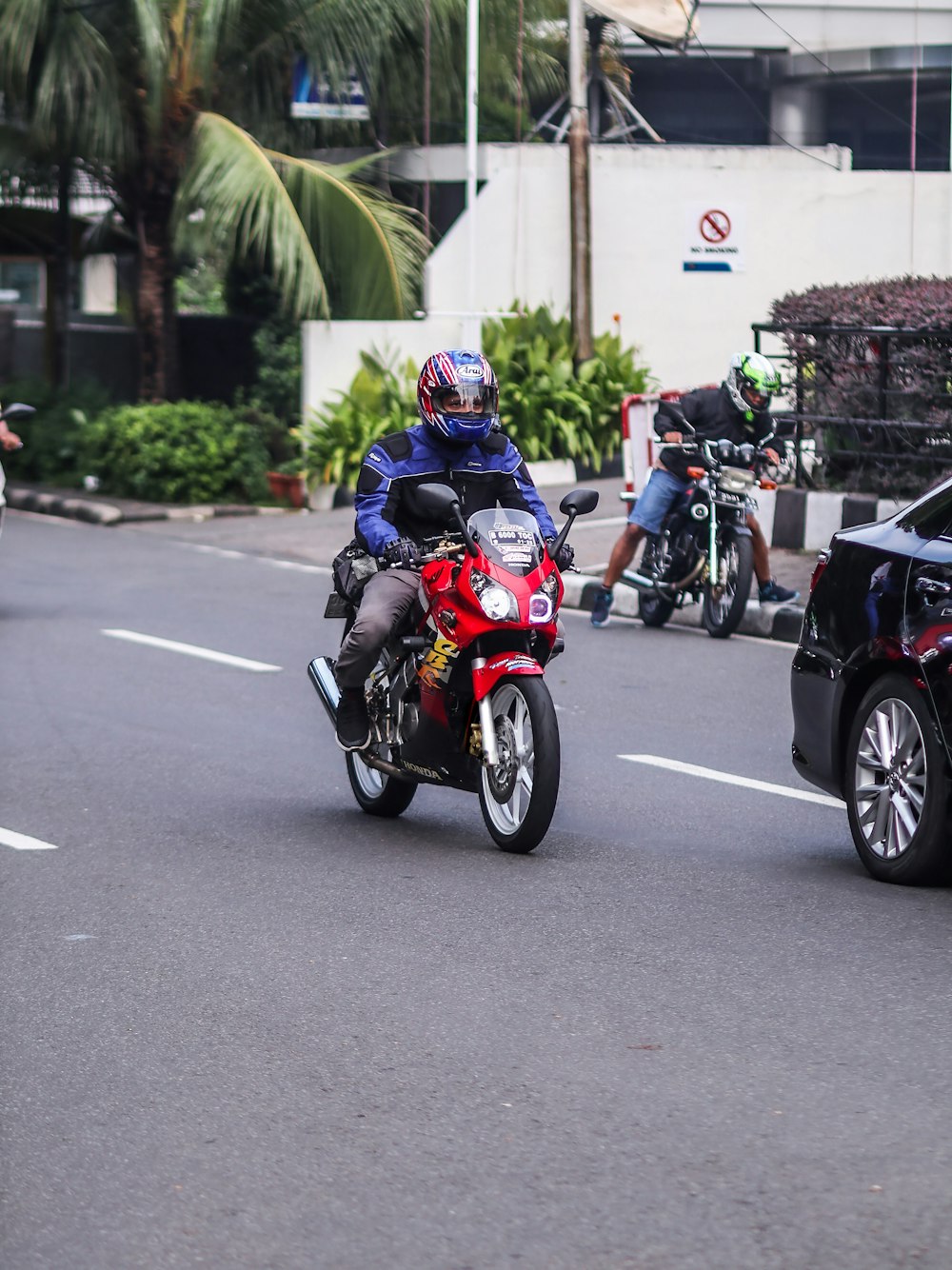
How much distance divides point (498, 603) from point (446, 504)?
428 mm

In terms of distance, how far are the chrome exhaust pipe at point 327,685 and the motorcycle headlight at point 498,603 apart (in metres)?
1.08

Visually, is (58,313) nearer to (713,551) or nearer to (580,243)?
(580,243)

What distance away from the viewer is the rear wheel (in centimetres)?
846

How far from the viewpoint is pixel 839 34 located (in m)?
31.2

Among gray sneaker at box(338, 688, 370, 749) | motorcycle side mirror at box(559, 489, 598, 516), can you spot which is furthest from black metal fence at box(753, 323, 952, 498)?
gray sneaker at box(338, 688, 370, 749)

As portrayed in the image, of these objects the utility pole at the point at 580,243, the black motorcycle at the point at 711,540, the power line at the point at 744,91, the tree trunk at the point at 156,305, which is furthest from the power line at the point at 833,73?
the black motorcycle at the point at 711,540

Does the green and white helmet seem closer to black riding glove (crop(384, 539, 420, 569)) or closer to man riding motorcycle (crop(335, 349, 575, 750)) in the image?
man riding motorcycle (crop(335, 349, 575, 750))

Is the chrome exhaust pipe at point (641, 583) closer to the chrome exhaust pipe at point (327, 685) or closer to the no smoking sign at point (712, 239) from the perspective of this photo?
the chrome exhaust pipe at point (327, 685)

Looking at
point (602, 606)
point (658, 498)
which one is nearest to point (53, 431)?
point (602, 606)

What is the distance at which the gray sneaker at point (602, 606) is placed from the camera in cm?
1462

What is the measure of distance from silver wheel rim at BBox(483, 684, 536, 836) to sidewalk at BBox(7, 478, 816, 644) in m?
6.49

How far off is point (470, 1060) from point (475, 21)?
18.9 meters

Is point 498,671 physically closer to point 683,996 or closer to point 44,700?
point 683,996

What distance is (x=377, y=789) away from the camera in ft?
28.1
